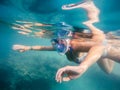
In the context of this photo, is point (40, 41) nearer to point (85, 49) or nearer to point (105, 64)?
point (105, 64)

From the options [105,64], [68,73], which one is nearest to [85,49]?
[105,64]

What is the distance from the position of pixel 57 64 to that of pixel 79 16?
22190mm

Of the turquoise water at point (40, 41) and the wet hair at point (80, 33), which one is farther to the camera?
the wet hair at point (80, 33)

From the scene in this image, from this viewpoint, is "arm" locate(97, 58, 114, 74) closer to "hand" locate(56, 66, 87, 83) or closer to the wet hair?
the wet hair

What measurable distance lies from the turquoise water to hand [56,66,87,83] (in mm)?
3501

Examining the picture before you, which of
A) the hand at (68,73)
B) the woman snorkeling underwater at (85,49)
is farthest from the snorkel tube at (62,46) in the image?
the hand at (68,73)

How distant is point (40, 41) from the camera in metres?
29.0

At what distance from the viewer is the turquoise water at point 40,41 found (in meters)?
9.45

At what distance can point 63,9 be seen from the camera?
941 cm

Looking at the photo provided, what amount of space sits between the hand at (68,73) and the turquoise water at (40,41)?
3.50 m

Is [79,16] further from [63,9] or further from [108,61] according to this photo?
[108,61]

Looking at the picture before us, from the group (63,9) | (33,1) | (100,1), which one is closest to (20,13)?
(33,1)

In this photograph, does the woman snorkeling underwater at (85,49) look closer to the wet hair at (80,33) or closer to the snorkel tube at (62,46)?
the snorkel tube at (62,46)

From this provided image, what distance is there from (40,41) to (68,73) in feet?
78.7
